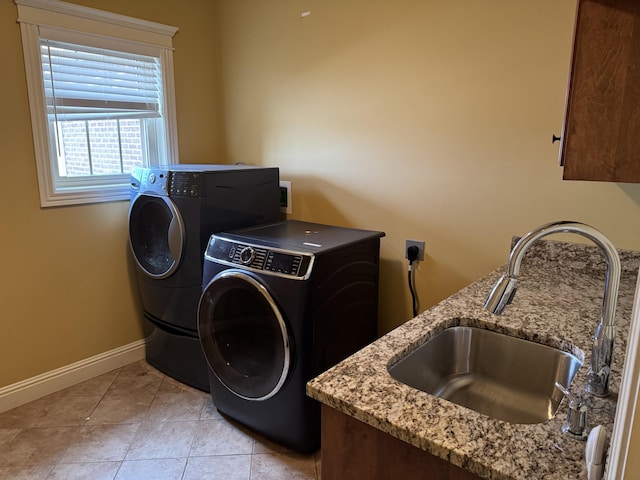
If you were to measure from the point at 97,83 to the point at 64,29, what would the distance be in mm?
302

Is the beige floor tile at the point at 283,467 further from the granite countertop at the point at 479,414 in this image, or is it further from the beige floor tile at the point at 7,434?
the beige floor tile at the point at 7,434

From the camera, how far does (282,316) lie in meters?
1.74

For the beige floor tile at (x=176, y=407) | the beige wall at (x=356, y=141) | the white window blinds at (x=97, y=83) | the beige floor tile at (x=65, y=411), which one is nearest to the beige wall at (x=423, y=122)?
the beige wall at (x=356, y=141)

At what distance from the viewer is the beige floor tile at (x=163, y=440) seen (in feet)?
6.38

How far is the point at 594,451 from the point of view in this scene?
0.62 meters

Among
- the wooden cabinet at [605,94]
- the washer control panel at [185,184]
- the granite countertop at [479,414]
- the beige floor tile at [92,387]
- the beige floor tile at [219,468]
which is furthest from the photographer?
the beige floor tile at [92,387]

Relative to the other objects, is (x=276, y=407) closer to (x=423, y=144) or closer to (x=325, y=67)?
(x=423, y=144)

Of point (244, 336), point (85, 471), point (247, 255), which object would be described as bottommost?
point (85, 471)

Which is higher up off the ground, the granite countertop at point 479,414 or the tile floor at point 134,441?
the granite countertop at point 479,414

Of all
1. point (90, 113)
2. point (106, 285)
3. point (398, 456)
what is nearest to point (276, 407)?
point (398, 456)

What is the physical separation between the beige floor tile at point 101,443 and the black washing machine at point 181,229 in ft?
1.45

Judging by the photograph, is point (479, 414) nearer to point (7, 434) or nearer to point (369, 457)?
point (369, 457)

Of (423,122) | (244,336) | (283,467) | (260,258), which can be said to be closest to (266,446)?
(283,467)

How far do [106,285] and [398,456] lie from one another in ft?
7.41
